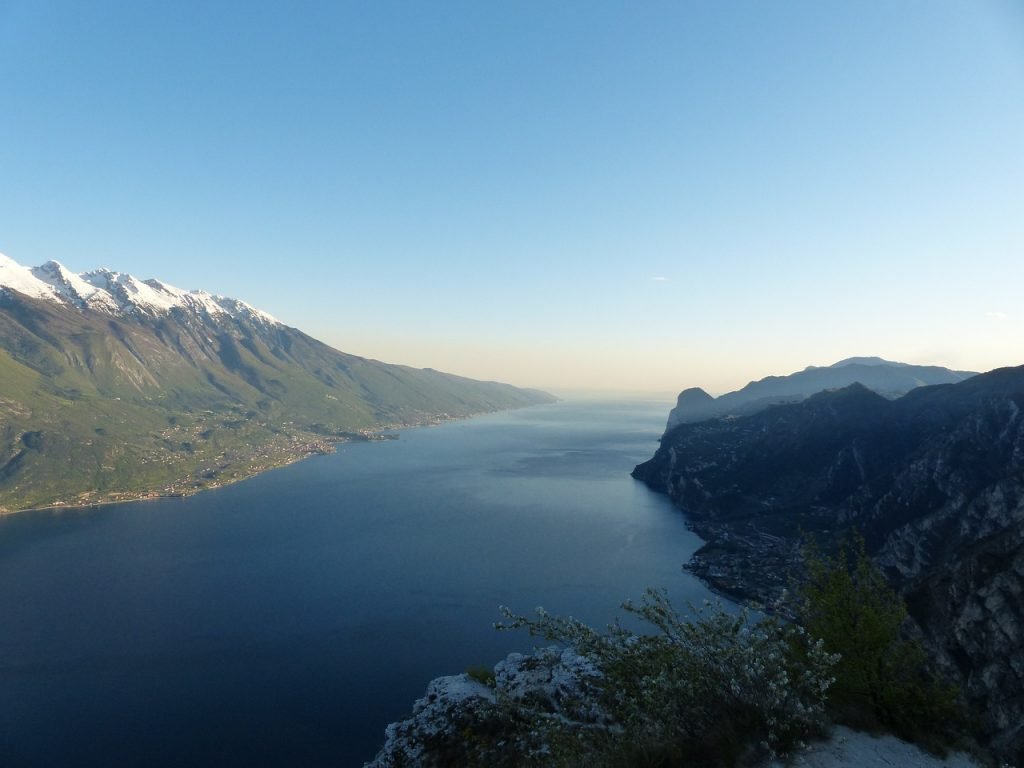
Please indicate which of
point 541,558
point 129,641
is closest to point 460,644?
point 541,558

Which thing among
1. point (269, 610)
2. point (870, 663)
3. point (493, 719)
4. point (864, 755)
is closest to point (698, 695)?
point (864, 755)

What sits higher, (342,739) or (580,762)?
(580,762)

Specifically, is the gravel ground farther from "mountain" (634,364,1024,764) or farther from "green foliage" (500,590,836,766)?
"mountain" (634,364,1024,764)

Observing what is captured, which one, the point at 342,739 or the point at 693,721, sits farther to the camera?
the point at 342,739

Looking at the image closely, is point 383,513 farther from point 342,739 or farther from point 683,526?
point 342,739

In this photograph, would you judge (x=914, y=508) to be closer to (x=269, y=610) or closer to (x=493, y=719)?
(x=493, y=719)
